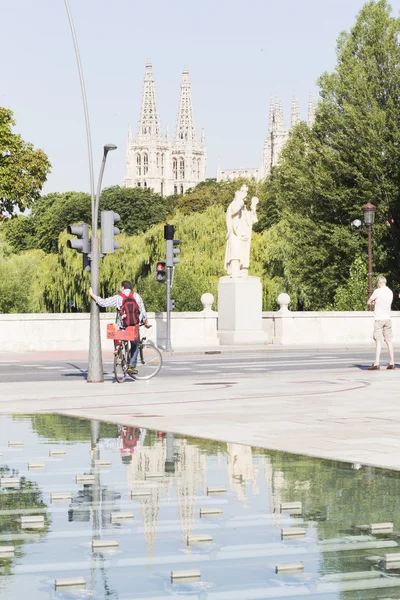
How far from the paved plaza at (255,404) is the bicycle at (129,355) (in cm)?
26

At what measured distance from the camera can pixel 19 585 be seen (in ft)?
18.1

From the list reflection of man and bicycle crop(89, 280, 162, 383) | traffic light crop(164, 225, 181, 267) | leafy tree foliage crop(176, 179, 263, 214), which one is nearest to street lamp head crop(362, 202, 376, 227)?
traffic light crop(164, 225, 181, 267)

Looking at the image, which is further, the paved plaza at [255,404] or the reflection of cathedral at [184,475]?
the paved plaza at [255,404]

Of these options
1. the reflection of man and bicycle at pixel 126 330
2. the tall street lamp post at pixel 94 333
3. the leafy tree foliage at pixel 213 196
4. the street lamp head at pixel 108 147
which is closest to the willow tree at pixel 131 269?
the street lamp head at pixel 108 147

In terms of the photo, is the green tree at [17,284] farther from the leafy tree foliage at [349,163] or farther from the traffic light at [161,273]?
the traffic light at [161,273]

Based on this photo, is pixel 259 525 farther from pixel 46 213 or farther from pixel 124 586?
pixel 46 213

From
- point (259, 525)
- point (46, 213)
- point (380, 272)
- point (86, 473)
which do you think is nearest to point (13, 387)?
point (86, 473)

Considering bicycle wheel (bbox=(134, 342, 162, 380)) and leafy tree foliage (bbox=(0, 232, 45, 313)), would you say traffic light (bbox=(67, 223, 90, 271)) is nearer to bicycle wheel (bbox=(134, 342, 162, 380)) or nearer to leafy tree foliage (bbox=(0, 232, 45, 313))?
bicycle wheel (bbox=(134, 342, 162, 380))

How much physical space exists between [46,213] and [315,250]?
58666 mm

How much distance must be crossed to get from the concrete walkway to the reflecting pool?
0.89 metres

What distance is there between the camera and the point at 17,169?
5131cm

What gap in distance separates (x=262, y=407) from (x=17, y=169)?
37907mm

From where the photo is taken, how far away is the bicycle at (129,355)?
20.5 metres

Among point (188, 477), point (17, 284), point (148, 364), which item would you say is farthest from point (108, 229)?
point (17, 284)
